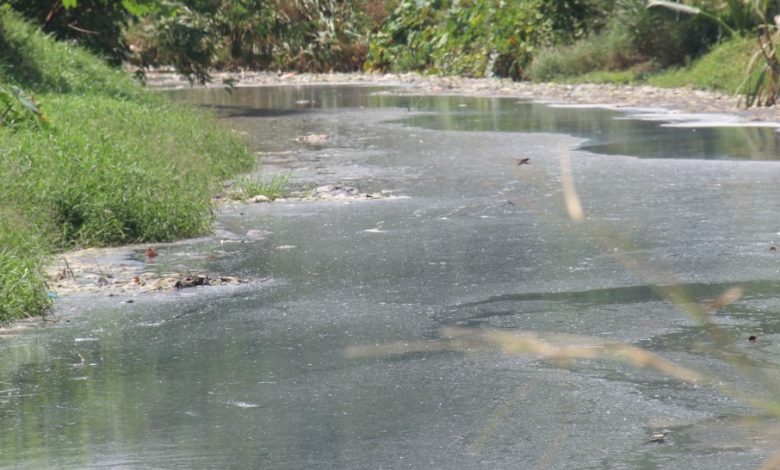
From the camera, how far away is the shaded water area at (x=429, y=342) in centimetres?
541

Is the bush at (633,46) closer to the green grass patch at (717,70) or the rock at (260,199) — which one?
the green grass patch at (717,70)

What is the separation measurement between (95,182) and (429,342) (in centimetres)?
463

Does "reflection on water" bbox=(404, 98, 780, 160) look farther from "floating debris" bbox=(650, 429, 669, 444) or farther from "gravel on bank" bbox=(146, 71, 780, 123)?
"floating debris" bbox=(650, 429, 669, 444)

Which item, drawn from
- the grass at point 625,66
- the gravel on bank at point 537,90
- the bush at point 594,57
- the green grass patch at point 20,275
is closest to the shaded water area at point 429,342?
the green grass patch at point 20,275

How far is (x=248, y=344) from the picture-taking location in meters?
7.41

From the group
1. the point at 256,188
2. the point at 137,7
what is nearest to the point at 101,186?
the point at 256,188

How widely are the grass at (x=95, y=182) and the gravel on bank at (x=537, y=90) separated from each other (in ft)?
24.1

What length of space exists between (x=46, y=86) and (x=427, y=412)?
44.6 feet

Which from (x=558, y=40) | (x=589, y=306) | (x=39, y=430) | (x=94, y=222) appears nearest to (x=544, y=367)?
(x=589, y=306)

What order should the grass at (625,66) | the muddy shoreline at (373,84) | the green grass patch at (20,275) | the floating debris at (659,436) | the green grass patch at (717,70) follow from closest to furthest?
the floating debris at (659,436)
the green grass patch at (20,275)
the muddy shoreline at (373,84)
the green grass patch at (717,70)
the grass at (625,66)

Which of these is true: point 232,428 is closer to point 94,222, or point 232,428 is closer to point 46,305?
point 46,305

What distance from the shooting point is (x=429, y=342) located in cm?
A: 722

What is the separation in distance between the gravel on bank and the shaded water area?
802 cm

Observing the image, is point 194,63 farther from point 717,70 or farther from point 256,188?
point 256,188
